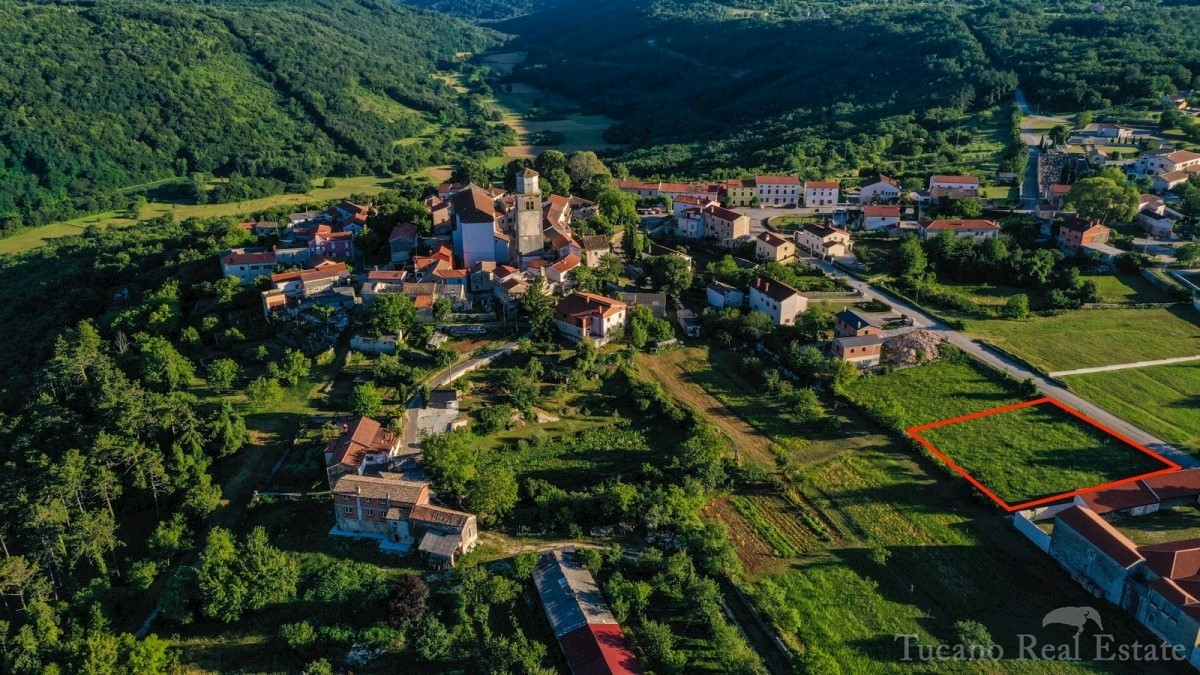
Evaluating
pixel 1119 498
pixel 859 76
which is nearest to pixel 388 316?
pixel 1119 498

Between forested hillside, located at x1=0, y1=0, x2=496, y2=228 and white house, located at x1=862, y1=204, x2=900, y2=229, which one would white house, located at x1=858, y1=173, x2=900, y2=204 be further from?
forested hillside, located at x1=0, y1=0, x2=496, y2=228

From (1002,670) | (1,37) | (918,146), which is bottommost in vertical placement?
(1002,670)

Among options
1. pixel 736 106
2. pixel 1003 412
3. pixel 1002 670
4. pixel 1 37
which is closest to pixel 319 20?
pixel 1 37

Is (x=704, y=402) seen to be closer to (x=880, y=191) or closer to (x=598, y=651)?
(x=598, y=651)

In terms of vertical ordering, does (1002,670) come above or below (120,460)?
below

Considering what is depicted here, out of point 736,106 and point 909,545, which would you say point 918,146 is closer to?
point 736,106
